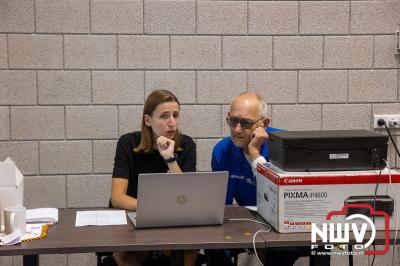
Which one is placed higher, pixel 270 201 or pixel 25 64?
pixel 25 64

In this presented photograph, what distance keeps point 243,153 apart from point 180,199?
28.5 inches

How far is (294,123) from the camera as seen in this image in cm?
341

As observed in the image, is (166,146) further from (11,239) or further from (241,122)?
(11,239)

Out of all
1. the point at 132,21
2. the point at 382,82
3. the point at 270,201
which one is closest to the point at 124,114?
the point at 132,21

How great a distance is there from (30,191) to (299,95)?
179 centimetres

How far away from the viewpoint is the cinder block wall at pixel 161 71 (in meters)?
3.21

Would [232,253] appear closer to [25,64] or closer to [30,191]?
[30,191]

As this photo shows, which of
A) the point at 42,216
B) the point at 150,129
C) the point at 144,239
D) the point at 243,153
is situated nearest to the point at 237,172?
the point at 243,153

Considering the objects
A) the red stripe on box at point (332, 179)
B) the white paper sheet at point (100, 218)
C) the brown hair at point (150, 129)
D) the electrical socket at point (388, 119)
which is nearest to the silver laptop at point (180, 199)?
the white paper sheet at point (100, 218)

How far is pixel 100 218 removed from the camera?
227 centimetres

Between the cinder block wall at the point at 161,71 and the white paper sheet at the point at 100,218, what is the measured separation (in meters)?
0.96

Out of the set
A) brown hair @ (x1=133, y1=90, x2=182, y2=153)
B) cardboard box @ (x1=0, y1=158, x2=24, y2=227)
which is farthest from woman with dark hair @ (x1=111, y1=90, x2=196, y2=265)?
cardboard box @ (x1=0, y1=158, x2=24, y2=227)

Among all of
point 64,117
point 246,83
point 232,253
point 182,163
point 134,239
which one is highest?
point 246,83

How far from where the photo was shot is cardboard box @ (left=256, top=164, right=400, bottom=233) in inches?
82.1
